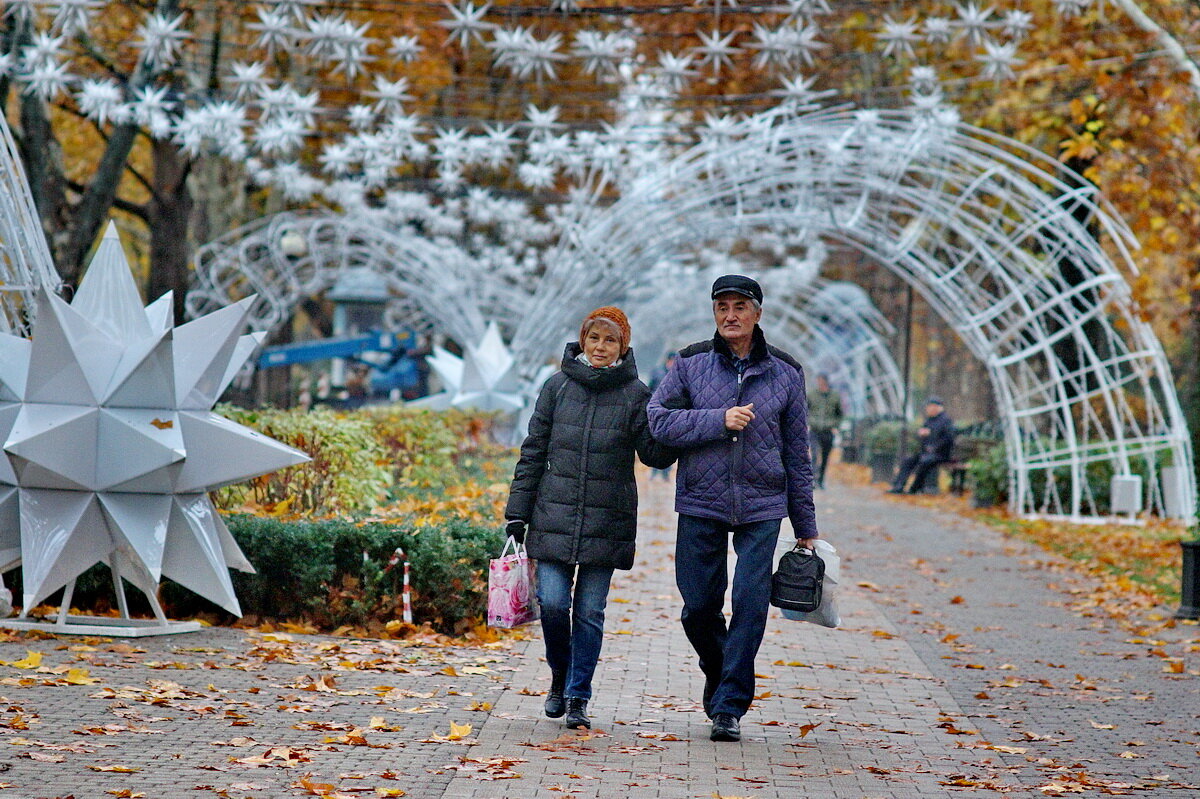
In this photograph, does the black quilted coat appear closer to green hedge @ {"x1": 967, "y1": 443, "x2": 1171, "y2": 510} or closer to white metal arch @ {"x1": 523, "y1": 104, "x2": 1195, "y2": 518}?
white metal arch @ {"x1": 523, "y1": 104, "x2": 1195, "y2": 518}

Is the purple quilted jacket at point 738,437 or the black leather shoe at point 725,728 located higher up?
the purple quilted jacket at point 738,437

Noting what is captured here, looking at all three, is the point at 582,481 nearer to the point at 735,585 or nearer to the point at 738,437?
the point at 738,437

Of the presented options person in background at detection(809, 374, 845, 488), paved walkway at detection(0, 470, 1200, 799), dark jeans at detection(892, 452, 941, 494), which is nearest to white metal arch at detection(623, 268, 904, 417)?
person in background at detection(809, 374, 845, 488)

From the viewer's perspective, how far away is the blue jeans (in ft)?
22.1

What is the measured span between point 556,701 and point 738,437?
4.75 ft

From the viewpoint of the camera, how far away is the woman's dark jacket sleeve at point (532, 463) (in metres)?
6.75

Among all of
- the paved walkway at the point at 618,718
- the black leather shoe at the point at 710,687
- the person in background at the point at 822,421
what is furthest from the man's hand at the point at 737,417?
the person in background at the point at 822,421

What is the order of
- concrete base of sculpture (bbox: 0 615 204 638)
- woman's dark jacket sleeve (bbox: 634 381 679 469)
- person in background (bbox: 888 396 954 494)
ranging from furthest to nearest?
person in background (bbox: 888 396 954 494) → concrete base of sculpture (bbox: 0 615 204 638) → woman's dark jacket sleeve (bbox: 634 381 679 469)

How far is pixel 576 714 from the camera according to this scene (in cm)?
673

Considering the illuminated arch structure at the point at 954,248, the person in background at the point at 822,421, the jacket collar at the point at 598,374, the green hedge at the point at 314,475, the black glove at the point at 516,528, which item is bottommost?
the black glove at the point at 516,528

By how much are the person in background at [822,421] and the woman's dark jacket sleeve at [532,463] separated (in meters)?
19.1

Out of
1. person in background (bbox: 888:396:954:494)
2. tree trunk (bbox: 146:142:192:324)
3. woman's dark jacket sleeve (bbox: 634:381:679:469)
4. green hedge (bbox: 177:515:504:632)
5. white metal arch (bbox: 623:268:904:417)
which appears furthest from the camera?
white metal arch (bbox: 623:268:904:417)

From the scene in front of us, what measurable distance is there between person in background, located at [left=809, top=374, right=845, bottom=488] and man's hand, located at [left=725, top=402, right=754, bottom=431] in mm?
19276

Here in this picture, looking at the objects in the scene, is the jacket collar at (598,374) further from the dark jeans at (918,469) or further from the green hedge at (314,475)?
the dark jeans at (918,469)
